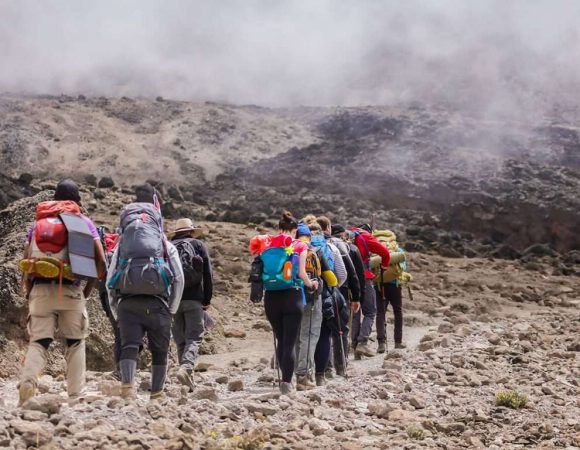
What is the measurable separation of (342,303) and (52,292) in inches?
122

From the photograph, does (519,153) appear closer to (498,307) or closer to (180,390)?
(498,307)

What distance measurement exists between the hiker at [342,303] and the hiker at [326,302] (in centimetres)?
14

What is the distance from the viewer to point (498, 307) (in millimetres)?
17328

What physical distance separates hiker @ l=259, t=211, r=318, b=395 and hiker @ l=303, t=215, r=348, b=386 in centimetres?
62

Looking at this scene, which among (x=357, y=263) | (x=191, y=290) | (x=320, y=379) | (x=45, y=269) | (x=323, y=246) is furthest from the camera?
(x=357, y=263)

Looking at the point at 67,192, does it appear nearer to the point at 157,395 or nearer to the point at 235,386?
the point at 157,395

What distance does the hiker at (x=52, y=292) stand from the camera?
4.74 meters

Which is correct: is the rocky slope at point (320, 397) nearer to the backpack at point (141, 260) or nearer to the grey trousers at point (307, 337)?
the grey trousers at point (307, 337)

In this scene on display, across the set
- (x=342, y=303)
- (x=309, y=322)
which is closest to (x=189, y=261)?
(x=309, y=322)

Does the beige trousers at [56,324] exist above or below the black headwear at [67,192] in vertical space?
below

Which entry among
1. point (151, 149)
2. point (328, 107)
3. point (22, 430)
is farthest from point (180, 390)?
point (328, 107)

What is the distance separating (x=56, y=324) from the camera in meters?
4.95

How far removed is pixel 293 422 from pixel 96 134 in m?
45.8

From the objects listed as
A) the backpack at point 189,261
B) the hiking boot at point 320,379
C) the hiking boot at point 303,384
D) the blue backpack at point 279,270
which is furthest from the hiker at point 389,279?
the backpack at point 189,261
